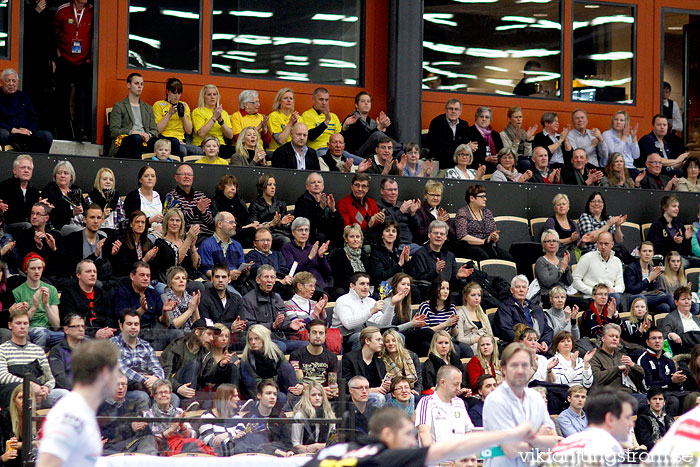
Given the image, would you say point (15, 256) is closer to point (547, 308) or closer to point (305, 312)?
point (305, 312)

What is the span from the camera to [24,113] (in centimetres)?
1377

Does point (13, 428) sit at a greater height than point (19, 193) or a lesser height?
lesser

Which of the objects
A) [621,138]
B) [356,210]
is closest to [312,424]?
[356,210]

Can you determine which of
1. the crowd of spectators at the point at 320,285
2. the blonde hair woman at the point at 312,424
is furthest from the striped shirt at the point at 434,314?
the blonde hair woman at the point at 312,424

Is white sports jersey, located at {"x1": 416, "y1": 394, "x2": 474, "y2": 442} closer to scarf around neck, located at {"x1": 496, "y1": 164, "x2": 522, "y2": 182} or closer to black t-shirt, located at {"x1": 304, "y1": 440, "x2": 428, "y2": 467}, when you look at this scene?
black t-shirt, located at {"x1": 304, "y1": 440, "x2": 428, "y2": 467}

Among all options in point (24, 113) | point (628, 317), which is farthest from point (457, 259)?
point (24, 113)

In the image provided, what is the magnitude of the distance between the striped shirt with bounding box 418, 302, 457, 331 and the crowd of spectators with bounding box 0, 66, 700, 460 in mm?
21

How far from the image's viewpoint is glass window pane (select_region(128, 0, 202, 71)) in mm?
15602

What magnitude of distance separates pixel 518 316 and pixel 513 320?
8 centimetres

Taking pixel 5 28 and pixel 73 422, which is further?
pixel 5 28

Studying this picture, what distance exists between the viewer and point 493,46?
17.8m

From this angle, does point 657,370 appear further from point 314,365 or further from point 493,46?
point 493,46

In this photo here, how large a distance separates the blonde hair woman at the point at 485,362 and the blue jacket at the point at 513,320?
0.68m

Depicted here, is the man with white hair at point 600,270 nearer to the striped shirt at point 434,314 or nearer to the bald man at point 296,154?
the striped shirt at point 434,314
